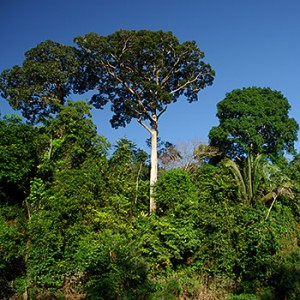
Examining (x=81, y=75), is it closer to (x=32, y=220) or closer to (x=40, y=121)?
(x=40, y=121)

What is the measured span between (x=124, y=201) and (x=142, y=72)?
675 cm

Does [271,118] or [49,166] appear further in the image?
[271,118]

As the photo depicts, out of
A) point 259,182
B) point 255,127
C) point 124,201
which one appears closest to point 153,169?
point 124,201

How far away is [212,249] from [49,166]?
6.39 meters

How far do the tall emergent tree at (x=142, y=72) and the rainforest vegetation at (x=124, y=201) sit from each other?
0.06m

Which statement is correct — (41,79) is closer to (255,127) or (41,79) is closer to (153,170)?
(153,170)

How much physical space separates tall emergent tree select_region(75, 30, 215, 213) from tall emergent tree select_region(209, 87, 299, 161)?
119 inches

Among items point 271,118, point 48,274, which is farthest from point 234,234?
point 271,118

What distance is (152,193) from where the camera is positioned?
1406cm

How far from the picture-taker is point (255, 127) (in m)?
19.7

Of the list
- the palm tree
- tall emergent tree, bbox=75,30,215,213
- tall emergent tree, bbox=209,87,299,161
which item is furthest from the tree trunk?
tall emergent tree, bbox=209,87,299,161

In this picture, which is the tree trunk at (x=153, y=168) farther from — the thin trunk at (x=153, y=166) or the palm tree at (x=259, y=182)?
the palm tree at (x=259, y=182)

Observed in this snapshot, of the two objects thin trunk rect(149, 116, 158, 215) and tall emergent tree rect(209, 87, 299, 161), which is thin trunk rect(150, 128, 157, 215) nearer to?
thin trunk rect(149, 116, 158, 215)

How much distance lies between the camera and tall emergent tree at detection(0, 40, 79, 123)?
18.0 meters
